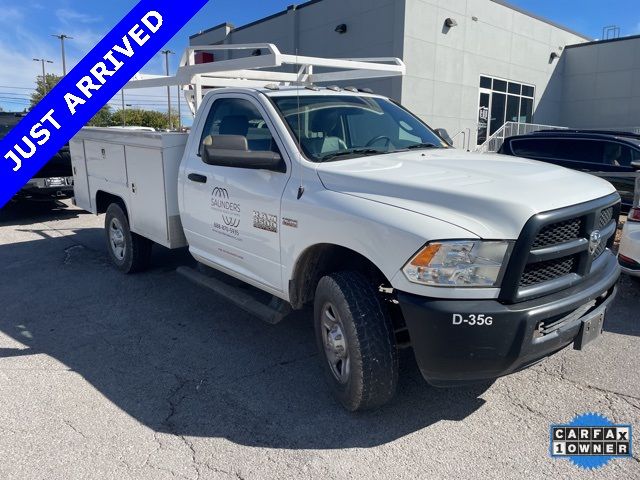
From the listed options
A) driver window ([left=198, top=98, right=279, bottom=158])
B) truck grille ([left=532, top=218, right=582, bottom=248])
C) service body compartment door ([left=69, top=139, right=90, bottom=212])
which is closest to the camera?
truck grille ([left=532, top=218, right=582, bottom=248])

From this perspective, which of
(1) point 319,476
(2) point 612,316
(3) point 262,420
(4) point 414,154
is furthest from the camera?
(2) point 612,316

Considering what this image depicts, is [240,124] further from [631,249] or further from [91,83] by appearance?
[631,249]

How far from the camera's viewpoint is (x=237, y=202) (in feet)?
13.6

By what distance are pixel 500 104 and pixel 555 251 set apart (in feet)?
70.2

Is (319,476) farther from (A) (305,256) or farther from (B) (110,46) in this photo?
(B) (110,46)

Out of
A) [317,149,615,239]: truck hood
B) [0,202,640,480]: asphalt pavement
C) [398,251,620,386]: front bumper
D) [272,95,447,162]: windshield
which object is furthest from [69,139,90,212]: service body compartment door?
[398,251,620,386]: front bumper

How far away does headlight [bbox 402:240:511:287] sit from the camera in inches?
105

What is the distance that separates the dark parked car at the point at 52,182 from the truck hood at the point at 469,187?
8.07m

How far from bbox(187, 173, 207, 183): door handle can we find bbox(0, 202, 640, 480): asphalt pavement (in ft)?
4.32

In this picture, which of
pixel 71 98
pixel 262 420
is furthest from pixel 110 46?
pixel 262 420

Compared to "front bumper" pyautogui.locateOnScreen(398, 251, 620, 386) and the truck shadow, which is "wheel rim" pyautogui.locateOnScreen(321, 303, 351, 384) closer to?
the truck shadow

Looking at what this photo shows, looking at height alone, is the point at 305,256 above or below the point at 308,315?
above

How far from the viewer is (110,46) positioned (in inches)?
134

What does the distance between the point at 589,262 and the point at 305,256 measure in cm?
175
